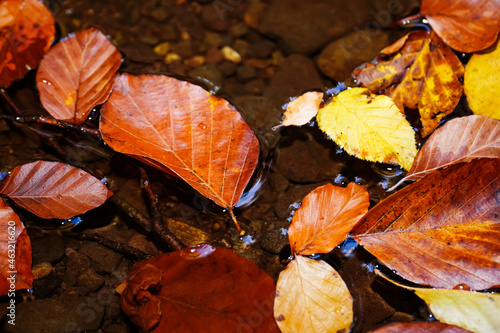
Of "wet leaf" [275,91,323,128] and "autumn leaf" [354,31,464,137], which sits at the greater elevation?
"autumn leaf" [354,31,464,137]

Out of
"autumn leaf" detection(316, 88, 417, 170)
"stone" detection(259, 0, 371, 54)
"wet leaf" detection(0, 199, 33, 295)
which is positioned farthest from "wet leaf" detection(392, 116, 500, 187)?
"wet leaf" detection(0, 199, 33, 295)

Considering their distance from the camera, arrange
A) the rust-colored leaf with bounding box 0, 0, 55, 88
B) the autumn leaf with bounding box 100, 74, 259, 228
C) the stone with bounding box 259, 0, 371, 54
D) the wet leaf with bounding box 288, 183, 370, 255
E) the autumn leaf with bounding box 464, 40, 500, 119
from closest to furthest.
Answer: the wet leaf with bounding box 288, 183, 370, 255
the autumn leaf with bounding box 100, 74, 259, 228
the autumn leaf with bounding box 464, 40, 500, 119
the rust-colored leaf with bounding box 0, 0, 55, 88
the stone with bounding box 259, 0, 371, 54

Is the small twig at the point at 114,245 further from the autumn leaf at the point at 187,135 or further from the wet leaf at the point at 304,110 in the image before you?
the wet leaf at the point at 304,110

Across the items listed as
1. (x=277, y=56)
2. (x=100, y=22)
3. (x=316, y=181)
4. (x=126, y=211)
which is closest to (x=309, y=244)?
(x=316, y=181)

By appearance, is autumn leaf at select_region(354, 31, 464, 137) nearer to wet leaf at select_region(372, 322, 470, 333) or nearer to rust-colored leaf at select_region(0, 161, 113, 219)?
wet leaf at select_region(372, 322, 470, 333)

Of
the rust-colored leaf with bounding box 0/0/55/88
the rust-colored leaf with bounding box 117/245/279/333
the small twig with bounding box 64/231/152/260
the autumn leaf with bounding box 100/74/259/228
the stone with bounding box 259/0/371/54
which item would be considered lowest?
the small twig with bounding box 64/231/152/260

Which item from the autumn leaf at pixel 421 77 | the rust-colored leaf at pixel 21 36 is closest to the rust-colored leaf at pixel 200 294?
the autumn leaf at pixel 421 77

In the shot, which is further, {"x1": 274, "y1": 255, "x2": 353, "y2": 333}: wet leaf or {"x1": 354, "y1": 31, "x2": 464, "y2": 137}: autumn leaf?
{"x1": 354, "y1": 31, "x2": 464, "y2": 137}: autumn leaf
